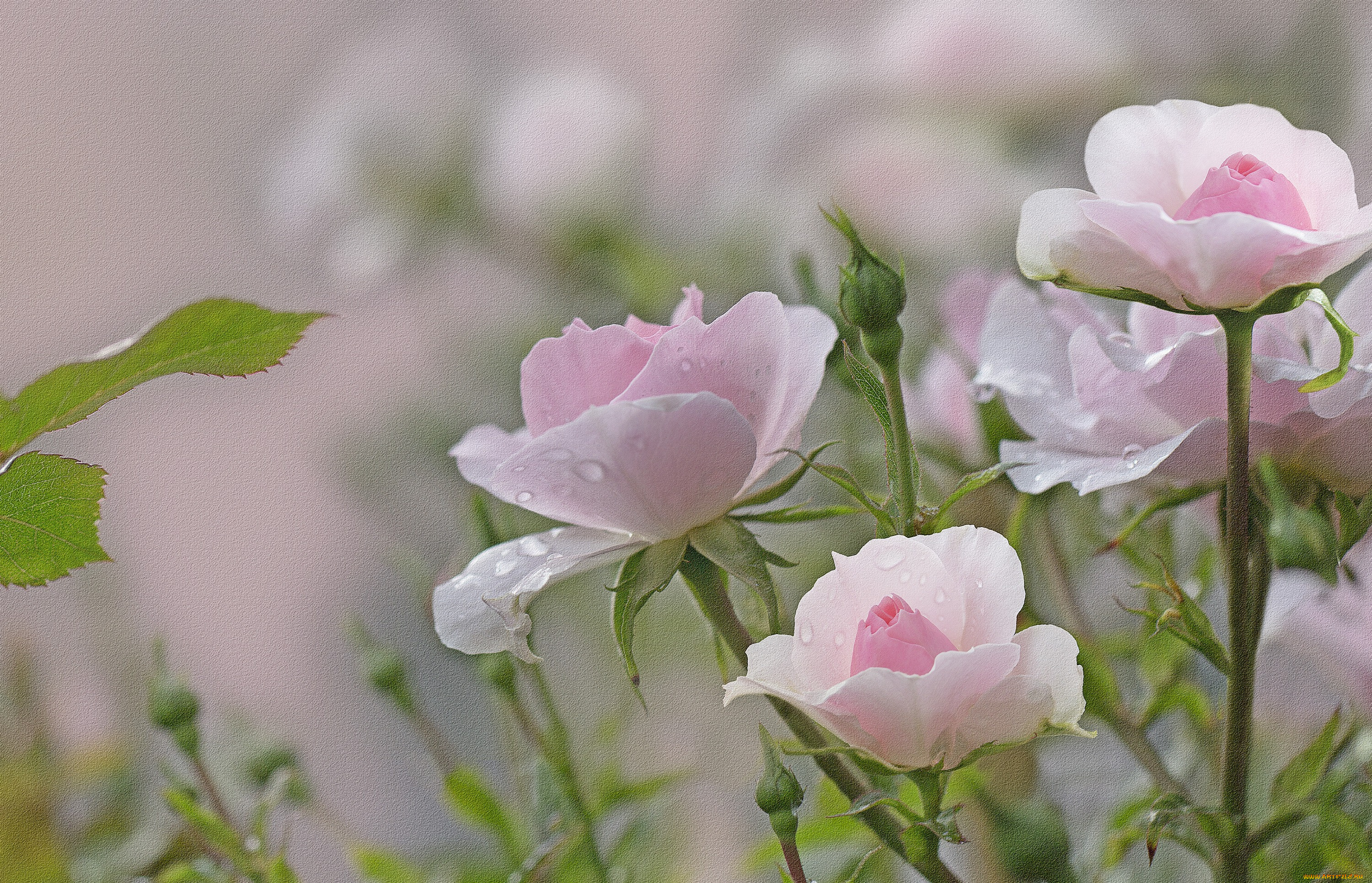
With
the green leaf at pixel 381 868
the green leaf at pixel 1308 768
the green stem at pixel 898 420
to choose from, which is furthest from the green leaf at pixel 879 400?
the green leaf at pixel 381 868

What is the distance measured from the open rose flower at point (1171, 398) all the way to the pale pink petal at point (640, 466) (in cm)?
5

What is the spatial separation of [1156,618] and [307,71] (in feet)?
1.71

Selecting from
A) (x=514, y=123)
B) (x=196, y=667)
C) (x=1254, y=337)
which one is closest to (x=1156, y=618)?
(x=1254, y=337)

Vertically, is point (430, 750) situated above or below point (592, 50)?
below

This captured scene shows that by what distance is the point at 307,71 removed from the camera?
0.58 m

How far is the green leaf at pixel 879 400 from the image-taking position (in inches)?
6.6

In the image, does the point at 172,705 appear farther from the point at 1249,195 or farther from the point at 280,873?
the point at 1249,195

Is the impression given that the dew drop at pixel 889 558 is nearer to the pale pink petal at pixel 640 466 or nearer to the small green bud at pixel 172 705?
the pale pink petal at pixel 640 466

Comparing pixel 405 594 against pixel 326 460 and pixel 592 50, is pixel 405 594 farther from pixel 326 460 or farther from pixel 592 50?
pixel 592 50

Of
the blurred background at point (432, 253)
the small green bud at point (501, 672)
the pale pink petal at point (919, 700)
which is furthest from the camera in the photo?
the blurred background at point (432, 253)

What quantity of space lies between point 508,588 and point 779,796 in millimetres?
53

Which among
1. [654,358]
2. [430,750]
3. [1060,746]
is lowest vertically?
[1060,746]

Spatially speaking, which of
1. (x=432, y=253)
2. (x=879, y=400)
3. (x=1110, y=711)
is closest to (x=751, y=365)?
(x=879, y=400)

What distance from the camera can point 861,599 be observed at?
0.56ft
